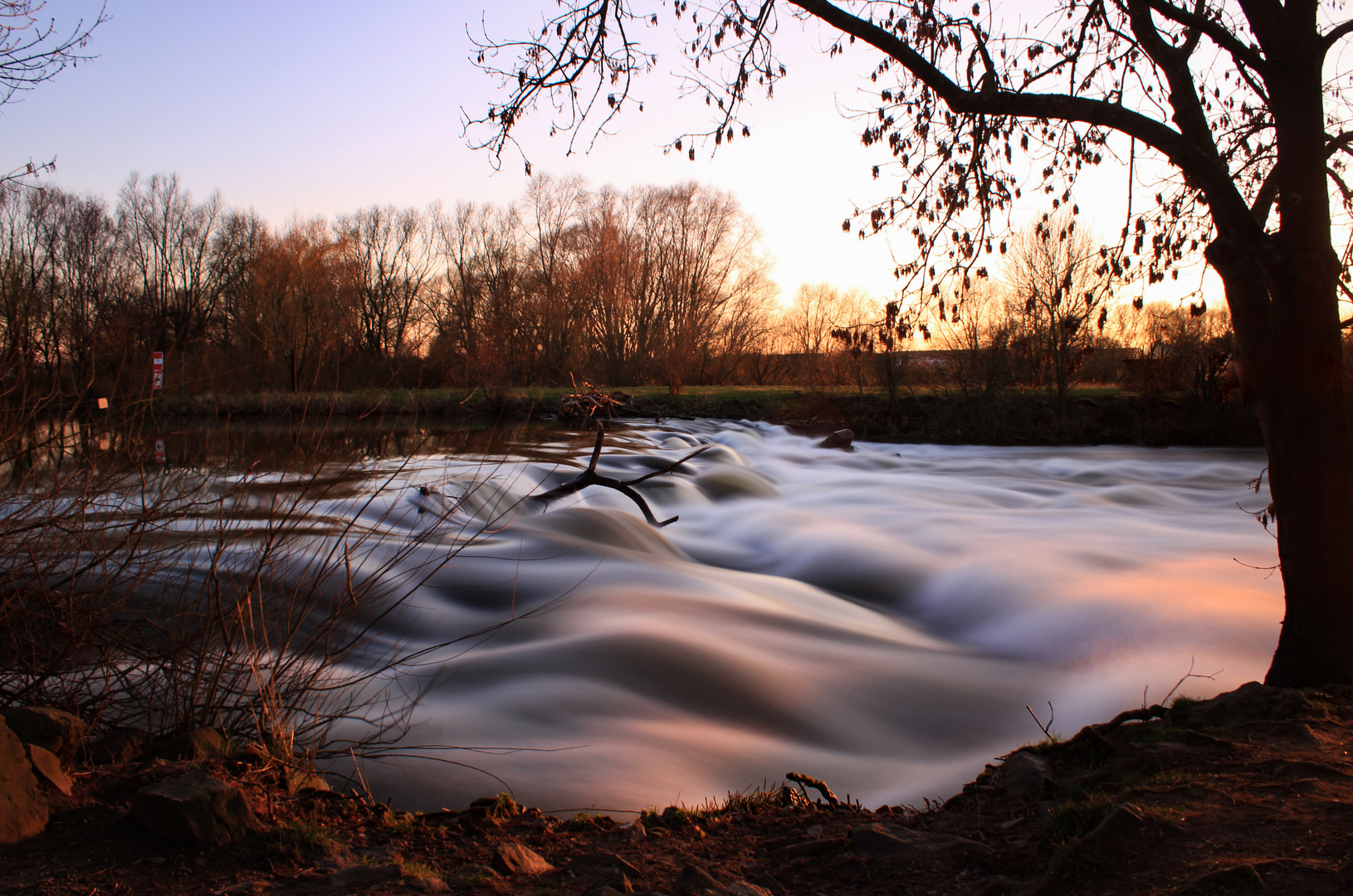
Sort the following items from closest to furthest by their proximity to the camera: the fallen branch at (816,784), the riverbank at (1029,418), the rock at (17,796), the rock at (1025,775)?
the rock at (17,796)
the rock at (1025,775)
the fallen branch at (816,784)
the riverbank at (1029,418)

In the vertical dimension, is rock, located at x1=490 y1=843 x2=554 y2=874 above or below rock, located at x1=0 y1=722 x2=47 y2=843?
below

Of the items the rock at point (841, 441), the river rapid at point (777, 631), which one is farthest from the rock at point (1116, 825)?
the rock at point (841, 441)

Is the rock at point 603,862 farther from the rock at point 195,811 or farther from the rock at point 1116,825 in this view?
the rock at point 1116,825

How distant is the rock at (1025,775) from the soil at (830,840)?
0.01 meters

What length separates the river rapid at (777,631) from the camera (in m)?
4.11

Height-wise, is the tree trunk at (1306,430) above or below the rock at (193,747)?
above

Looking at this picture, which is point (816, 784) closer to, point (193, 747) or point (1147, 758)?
point (1147, 758)

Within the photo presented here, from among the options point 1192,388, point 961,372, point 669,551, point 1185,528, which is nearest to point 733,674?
point 669,551

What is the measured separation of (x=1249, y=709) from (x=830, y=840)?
2144 mm

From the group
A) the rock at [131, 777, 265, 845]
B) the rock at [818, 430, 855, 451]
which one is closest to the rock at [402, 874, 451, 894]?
the rock at [131, 777, 265, 845]

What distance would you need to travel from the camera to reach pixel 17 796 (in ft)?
8.09

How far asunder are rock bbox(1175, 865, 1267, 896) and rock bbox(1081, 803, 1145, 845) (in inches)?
11.0

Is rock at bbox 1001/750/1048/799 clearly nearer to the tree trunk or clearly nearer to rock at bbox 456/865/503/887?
the tree trunk

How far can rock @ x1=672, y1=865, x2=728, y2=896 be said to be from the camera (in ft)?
7.74
